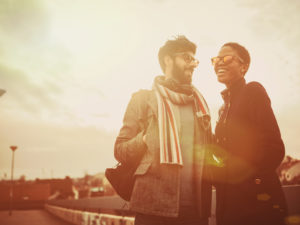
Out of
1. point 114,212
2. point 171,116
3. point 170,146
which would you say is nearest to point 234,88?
point 171,116

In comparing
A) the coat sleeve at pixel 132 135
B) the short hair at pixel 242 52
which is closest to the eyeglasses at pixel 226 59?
the short hair at pixel 242 52

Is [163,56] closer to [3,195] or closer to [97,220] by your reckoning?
[97,220]

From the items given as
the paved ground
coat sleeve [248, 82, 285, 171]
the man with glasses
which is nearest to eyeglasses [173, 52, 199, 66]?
the man with glasses

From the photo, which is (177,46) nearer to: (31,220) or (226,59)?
(226,59)

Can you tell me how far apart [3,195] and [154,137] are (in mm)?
67250

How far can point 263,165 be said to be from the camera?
2.26 metres

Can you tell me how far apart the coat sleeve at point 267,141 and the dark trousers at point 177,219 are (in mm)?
622

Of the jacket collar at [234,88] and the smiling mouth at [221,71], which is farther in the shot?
the smiling mouth at [221,71]

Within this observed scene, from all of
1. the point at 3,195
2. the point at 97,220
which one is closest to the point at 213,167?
the point at 97,220

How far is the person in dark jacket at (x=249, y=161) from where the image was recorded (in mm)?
2230

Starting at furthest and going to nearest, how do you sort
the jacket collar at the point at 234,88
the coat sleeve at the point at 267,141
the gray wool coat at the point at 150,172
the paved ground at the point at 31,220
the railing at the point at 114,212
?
the paved ground at the point at 31,220
the railing at the point at 114,212
the jacket collar at the point at 234,88
the gray wool coat at the point at 150,172
the coat sleeve at the point at 267,141

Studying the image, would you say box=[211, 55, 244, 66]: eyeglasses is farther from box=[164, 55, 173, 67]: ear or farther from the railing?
the railing

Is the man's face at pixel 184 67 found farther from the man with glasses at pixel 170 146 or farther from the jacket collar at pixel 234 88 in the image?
the jacket collar at pixel 234 88

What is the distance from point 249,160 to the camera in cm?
232
